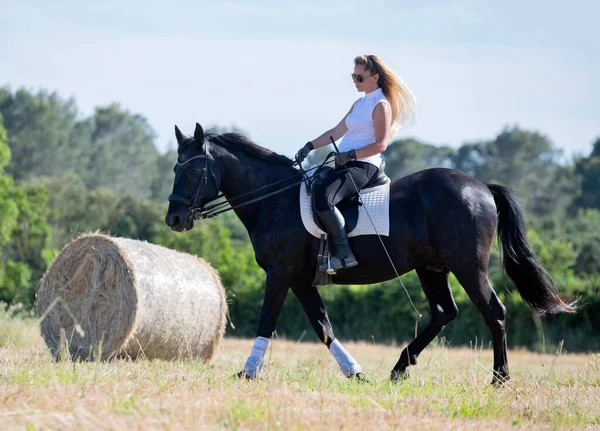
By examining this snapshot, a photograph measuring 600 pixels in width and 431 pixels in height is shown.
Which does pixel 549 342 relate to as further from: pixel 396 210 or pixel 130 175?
pixel 130 175

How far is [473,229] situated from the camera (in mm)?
8469

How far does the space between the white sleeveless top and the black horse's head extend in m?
1.40

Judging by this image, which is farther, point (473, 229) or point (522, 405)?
point (473, 229)

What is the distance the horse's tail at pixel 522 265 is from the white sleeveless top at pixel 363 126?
1469 millimetres

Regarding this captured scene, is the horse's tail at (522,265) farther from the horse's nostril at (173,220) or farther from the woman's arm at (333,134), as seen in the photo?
the horse's nostril at (173,220)

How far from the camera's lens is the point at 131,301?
36.1 feet

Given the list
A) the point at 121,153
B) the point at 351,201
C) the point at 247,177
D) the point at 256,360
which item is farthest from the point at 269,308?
the point at 121,153

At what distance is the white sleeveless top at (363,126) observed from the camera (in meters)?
8.66

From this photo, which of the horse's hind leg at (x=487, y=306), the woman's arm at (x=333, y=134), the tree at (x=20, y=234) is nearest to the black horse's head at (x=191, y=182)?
the woman's arm at (x=333, y=134)

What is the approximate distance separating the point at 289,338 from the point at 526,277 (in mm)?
18952

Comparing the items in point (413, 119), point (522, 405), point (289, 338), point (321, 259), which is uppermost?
point (413, 119)

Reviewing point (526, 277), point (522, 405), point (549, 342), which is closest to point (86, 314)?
point (526, 277)

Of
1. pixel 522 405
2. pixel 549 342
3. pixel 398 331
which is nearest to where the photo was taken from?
pixel 522 405

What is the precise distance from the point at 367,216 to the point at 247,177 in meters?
1.40
